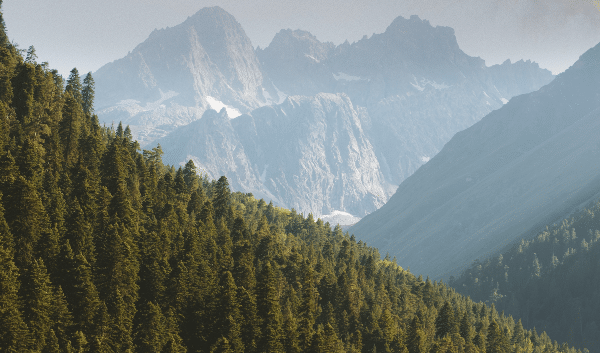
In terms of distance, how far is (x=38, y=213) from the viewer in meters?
62.4

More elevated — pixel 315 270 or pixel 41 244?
pixel 41 244

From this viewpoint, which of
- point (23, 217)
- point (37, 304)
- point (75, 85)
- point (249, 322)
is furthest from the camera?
point (75, 85)

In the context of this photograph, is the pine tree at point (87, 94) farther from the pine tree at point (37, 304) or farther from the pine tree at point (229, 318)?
the pine tree at point (37, 304)

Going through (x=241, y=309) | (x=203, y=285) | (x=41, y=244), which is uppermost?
(x=41, y=244)

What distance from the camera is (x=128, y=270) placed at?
65.2m

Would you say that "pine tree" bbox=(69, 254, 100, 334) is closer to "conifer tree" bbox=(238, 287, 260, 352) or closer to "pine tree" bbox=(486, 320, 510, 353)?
"conifer tree" bbox=(238, 287, 260, 352)

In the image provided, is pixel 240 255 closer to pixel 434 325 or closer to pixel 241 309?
pixel 241 309

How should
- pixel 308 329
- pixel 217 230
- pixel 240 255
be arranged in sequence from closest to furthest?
pixel 308 329 < pixel 240 255 < pixel 217 230

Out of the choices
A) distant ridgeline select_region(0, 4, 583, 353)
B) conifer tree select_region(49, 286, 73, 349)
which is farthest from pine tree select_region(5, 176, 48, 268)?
conifer tree select_region(49, 286, 73, 349)

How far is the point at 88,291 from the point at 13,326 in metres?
10.1

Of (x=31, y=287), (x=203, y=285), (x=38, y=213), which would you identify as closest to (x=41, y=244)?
(x=38, y=213)

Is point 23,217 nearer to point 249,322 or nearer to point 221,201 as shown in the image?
point 249,322

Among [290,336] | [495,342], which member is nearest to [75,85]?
[290,336]

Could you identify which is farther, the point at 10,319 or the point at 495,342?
the point at 495,342
